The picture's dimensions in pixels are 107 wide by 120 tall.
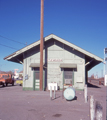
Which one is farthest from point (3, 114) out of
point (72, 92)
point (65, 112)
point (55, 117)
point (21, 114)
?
point (72, 92)

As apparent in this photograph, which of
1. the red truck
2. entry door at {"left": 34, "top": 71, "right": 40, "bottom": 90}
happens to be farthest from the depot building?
the red truck

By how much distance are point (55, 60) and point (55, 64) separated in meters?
0.43

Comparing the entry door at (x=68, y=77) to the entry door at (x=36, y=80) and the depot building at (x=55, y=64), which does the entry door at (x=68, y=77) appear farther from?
the entry door at (x=36, y=80)

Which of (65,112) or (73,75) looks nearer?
(65,112)

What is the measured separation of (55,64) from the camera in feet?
55.9

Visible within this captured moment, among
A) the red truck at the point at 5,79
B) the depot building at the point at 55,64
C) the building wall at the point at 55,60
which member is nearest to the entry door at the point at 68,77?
the depot building at the point at 55,64

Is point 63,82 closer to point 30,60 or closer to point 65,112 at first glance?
point 30,60

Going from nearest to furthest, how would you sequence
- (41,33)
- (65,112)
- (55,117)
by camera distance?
(55,117)
(65,112)
(41,33)

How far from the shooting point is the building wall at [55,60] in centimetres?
1677

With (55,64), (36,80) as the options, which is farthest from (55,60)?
(36,80)

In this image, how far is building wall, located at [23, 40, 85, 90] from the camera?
660 inches

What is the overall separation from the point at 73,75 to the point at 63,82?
1291mm

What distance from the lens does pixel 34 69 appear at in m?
17.2

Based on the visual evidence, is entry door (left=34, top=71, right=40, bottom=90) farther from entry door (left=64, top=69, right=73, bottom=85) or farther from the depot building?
entry door (left=64, top=69, right=73, bottom=85)
